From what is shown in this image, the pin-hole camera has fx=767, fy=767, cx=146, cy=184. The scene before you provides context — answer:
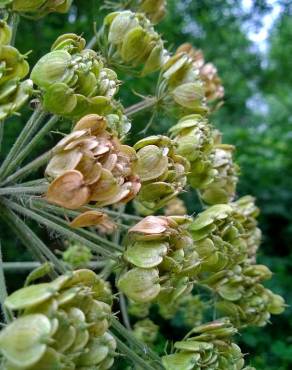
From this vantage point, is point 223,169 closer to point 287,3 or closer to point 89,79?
point 89,79

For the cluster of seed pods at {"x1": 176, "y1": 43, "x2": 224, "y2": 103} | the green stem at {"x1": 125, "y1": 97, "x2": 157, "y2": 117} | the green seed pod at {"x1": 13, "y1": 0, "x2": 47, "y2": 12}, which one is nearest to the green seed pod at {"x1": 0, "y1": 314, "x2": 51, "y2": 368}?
the green seed pod at {"x1": 13, "y1": 0, "x2": 47, "y2": 12}

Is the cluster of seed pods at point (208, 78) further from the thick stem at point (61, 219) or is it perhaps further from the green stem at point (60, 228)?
the green stem at point (60, 228)

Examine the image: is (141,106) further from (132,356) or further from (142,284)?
(132,356)

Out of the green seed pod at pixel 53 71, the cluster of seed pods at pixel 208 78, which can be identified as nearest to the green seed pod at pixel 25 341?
the green seed pod at pixel 53 71

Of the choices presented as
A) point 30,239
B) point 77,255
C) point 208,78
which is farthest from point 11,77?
point 208,78

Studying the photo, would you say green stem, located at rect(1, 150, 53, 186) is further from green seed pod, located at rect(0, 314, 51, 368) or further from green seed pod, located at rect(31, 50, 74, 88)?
→ green seed pod, located at rect(0, 314, 51, 368)

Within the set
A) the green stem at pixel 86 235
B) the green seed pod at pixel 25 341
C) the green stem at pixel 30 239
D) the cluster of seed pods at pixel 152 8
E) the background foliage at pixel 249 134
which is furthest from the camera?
the background foliage at pixel 249 134
